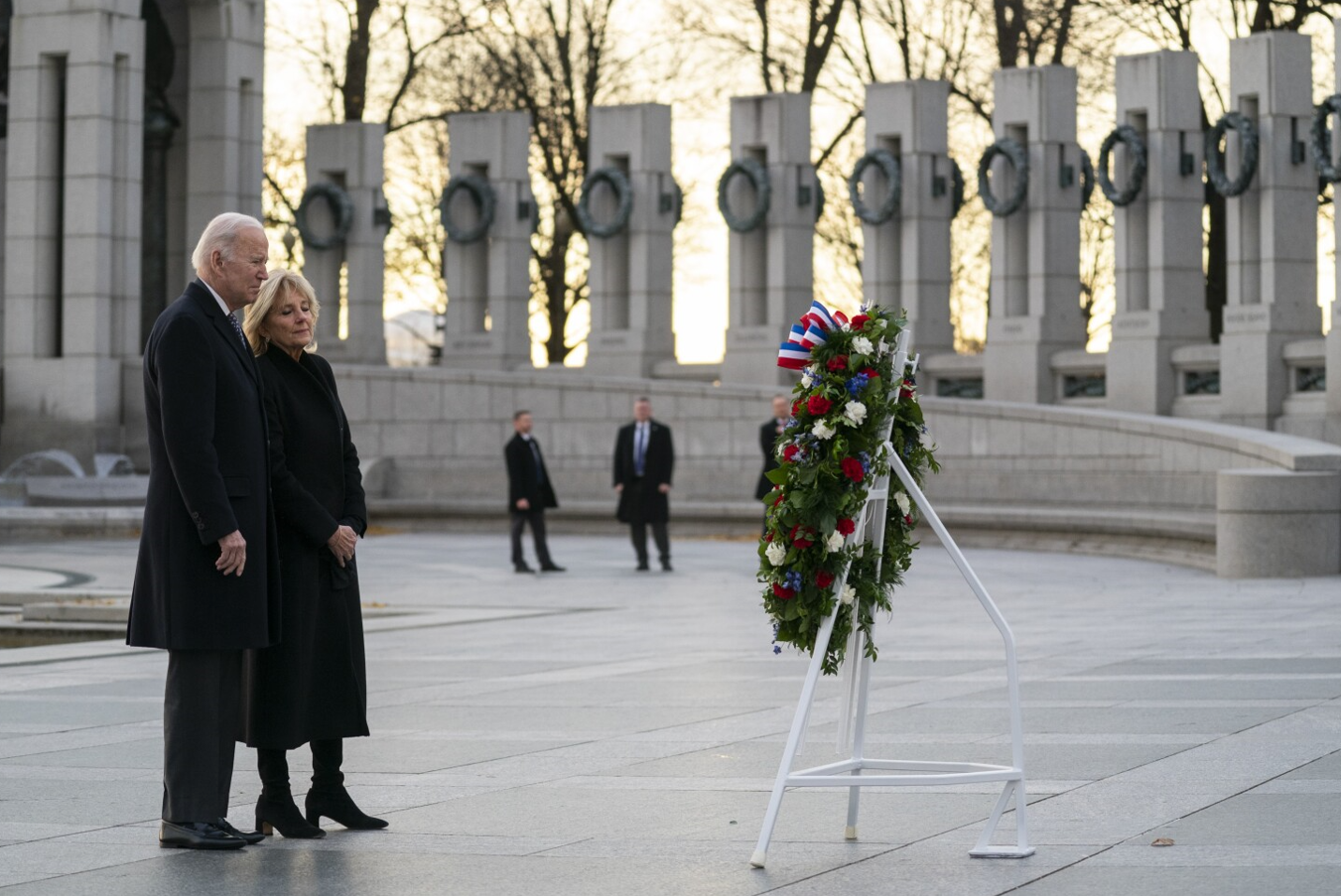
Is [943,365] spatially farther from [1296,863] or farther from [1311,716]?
[1296,863]

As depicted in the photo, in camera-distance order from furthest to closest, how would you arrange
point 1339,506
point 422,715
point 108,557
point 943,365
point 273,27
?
1. point 273,27
2. point 943,365
3. point 108,557
4. point 1339,506
5. point 422,715

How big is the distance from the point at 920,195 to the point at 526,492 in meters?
9.70

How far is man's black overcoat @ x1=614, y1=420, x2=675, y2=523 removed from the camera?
20.8 m

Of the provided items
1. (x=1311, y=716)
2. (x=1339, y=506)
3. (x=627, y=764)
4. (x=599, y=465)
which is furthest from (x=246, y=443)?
(x=599, y=465)

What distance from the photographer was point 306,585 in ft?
22.5

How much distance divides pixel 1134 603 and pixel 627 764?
29.4ft

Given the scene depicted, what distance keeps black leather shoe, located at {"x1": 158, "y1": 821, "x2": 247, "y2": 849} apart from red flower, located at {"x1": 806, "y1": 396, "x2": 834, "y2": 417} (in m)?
2.18

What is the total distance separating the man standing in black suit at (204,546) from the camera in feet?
21.5

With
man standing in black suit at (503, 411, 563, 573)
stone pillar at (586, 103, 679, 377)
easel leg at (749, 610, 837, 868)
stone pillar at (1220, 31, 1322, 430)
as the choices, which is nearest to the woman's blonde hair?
easel leg at (749, 610, 837, 868)

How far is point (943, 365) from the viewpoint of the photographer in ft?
92.9

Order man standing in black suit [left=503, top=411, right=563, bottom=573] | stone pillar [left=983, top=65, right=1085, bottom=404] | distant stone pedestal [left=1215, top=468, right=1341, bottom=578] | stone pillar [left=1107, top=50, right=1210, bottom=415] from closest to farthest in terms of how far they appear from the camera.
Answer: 1. distant stone pedestal [left=1215, top=468, right=1341, bottom=578]
2. man standing in black suit [left=503, top=411, right=563, bottom=573]
3. stone pillar [left=1107, top=50, right=1210, bottom=415]
4. stone pillar [left=983, top=65, right=1085, bottom=404]

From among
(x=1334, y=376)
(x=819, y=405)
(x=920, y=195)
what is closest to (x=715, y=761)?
(x=819, y=405)

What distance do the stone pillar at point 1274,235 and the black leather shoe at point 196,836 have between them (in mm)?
19897

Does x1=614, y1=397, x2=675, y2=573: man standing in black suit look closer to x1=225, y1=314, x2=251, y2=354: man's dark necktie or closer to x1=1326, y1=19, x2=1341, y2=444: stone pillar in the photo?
x1=1326, y1=19, x2=1341, y2=444: stone pillar
